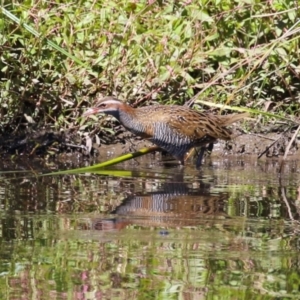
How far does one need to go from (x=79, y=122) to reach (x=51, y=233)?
338cm

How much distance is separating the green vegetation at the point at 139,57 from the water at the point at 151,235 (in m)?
1.00

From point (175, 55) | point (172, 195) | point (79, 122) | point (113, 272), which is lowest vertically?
point (113, 272)

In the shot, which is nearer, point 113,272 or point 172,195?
point 113,272

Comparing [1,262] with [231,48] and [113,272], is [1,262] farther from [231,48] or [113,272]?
[231,48]

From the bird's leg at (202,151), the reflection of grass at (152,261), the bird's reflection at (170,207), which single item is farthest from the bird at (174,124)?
the reflection of grass at (152,261)

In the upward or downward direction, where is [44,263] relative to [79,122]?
downward

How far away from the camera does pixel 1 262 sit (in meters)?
5.25

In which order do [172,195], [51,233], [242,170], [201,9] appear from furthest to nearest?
[201,9] → [242,170] → [172,195] → [51,233]

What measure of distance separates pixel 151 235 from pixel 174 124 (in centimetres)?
311

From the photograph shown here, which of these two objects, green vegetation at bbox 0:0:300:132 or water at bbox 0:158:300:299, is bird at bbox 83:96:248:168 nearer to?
green vegetation at bbox 0:0:300:132

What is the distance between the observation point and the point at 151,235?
5930 mm

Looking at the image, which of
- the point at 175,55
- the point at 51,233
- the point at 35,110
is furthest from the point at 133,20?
the point at 51,233

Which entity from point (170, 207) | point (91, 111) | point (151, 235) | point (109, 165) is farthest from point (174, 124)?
point (151, 235)

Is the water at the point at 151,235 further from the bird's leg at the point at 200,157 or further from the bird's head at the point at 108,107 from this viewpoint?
the bird's head at the point at 108,107
